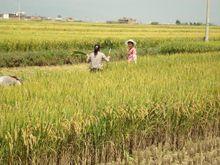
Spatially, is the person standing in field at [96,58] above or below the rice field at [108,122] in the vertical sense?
above

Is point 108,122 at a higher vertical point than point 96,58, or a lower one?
lower

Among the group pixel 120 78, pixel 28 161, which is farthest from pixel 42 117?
pixel 120 78

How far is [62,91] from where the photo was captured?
23.4ft

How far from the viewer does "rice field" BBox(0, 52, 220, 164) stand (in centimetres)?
493

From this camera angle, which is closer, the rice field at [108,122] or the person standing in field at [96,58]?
the rice field at [108,122]

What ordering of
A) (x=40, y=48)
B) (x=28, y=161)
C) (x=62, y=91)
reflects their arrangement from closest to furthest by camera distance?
(x=28, y=161)
(x=62, y=91)
(x=40, y=48)

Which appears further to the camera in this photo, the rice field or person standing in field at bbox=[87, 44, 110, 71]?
person standing in field at bbox=[87, 44, 110, 71]

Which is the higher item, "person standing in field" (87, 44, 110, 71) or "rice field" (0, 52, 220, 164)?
"person standing in field" (87, 44, 110, 71)

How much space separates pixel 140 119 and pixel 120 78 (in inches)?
114

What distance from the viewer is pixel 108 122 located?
5.74 m

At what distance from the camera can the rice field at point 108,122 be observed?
493 centimetres

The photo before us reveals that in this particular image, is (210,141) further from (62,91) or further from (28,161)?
(28,161)

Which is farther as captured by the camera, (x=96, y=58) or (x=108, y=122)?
(x=96, y=58)

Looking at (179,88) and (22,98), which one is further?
(179,88)
